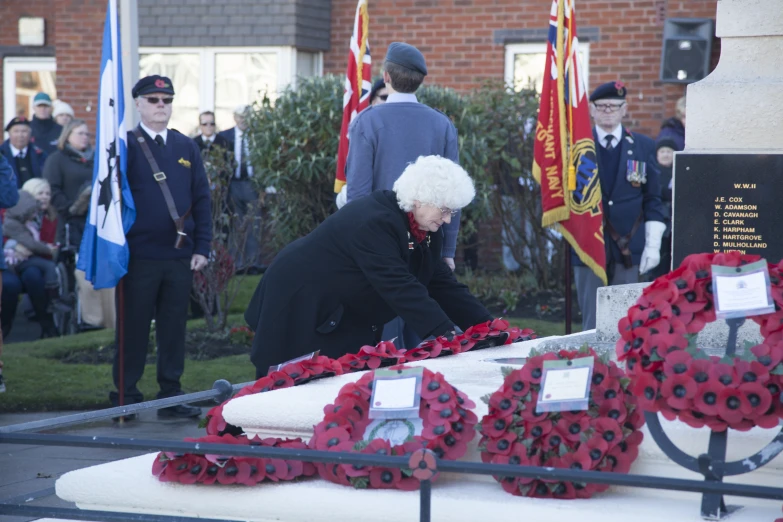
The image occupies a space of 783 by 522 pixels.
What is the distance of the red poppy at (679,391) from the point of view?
3.36 meters

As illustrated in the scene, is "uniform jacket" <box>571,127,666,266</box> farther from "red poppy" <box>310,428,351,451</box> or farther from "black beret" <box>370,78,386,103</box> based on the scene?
"red poppy" <box>310,428,351,451</box>

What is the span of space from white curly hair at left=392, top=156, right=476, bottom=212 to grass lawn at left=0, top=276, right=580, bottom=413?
350cm

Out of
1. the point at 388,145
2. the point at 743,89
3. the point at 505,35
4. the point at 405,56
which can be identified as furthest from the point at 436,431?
the point at 505,35

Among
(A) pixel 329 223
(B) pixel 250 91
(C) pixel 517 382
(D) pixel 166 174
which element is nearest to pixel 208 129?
(B) pixel 250 91

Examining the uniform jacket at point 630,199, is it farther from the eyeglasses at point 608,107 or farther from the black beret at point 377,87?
the black beret at point 377,87

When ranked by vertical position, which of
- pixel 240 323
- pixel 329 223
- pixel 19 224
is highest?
pixel 329 223

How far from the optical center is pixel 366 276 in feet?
17.1

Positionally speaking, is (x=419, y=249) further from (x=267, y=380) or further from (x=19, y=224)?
(x=19, y=224)

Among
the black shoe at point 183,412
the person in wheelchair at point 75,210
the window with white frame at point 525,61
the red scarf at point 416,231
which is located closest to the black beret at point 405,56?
the red scarf at point 416,231

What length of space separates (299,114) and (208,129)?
264 cm

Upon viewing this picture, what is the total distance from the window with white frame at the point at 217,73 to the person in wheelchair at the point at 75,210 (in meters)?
3.91

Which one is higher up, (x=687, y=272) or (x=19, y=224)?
(x=687, y=272)

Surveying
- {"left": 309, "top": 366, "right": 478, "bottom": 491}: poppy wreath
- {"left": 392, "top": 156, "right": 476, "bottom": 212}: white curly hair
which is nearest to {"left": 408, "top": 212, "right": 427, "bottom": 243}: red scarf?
{"left": 392, "top": 156, "right": 476, "bottom": 212}: white curly hair

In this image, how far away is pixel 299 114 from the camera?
37.7 feet
